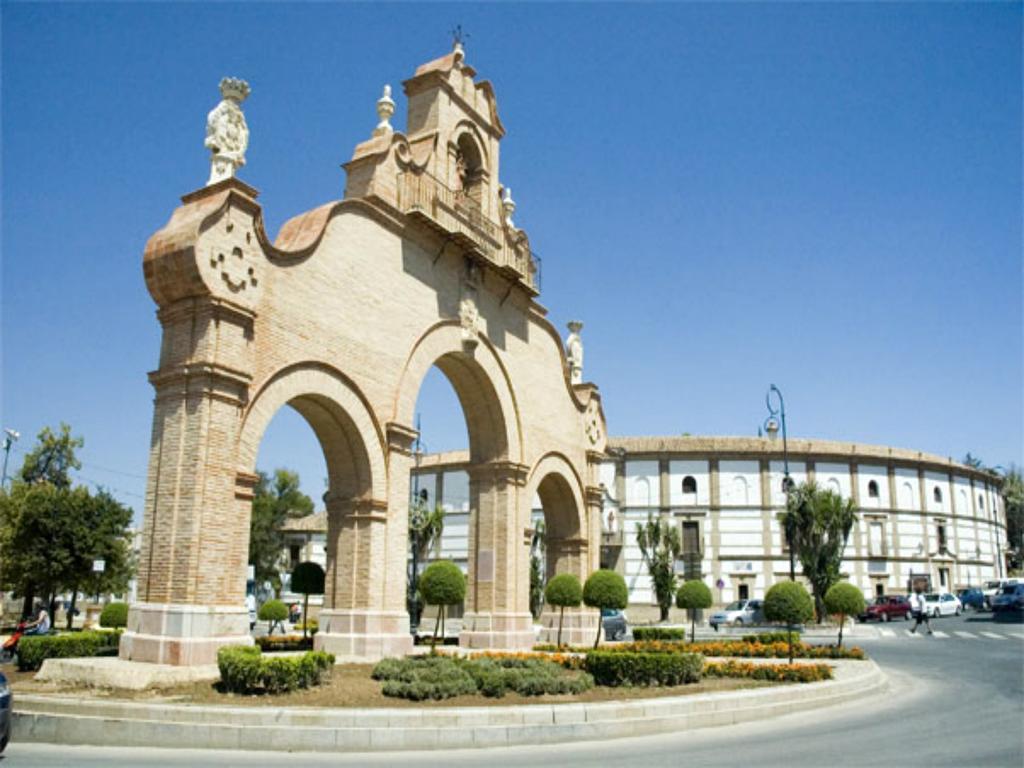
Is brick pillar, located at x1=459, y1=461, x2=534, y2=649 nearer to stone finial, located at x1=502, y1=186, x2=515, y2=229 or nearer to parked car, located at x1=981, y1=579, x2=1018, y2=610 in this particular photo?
stone finial, located at x1=502, y1=186, x2=515, y2=229

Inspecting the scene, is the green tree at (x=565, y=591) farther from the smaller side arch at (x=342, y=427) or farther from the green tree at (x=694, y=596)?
the smaller side arch at (x=342, y=427)

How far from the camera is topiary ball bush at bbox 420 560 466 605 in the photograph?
18609mm

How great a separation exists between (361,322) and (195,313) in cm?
421

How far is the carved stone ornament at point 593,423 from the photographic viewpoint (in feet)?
90.9

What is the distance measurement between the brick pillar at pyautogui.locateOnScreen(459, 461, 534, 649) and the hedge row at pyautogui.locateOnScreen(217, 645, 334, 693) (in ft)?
32.2

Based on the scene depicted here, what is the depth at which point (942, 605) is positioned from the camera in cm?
4412

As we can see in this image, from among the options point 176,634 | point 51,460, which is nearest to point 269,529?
point 51,460

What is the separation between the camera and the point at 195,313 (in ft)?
47.1

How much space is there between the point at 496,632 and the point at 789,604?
718 cm

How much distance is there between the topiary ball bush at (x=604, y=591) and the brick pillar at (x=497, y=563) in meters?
2.36

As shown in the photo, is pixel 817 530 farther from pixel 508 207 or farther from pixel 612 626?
pixel 508 207

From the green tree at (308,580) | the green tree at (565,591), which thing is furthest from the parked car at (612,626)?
the green tree at (308,580)

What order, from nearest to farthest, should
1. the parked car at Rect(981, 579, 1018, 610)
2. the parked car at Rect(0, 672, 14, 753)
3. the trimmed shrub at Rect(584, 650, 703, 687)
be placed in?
the parked car at Rect(0, 672, 14, 753), the trimmed shrub at Rect(584, 650, 703, 687), the parked car at Rect(981, 579, 1018, 610)

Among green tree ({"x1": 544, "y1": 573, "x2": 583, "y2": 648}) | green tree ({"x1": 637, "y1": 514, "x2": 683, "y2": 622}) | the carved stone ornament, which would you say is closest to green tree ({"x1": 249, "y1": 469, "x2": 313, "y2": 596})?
green tree ({"x1": 637, "y1": 514, "x2": 683, "y2": 622})
